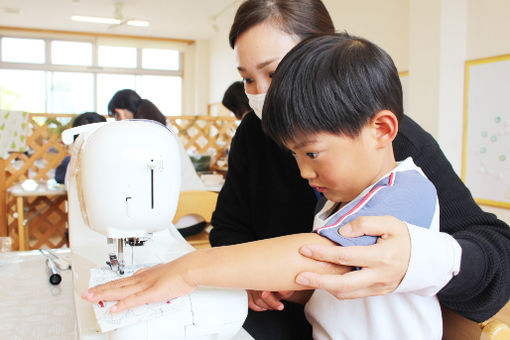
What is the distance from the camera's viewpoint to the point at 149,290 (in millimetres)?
620

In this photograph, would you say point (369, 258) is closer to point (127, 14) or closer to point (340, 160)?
point (340, 160)

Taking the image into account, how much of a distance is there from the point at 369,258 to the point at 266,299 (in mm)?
294

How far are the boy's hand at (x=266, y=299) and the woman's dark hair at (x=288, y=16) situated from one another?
20.9 inches

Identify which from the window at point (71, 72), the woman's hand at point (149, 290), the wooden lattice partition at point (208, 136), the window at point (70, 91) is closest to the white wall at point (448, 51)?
the wooden lattice partition at point (208, 136)

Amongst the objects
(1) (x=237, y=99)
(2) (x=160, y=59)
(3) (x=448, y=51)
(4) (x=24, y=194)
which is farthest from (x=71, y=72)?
(3) (x=448, y=51)

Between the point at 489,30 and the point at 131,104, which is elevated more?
the point at 489,30

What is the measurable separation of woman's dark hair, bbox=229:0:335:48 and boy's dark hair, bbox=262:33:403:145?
280 millimetres

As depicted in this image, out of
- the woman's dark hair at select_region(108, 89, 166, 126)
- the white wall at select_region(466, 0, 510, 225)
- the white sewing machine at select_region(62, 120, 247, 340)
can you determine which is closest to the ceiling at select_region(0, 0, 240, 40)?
the white wall at select_region(466, 0, 510, 225)

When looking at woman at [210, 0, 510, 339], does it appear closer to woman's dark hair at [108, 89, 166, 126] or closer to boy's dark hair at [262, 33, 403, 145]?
boy's dark hair at [262, 33, 403, 145]

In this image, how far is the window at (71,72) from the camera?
28.1 ft

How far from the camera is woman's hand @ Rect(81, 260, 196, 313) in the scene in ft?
2.00

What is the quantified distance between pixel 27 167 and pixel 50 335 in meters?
3.54

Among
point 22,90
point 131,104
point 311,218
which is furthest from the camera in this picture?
point 22,90

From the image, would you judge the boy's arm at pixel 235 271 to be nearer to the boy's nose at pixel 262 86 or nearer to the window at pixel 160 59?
the boy's nose at pixel 262 86
